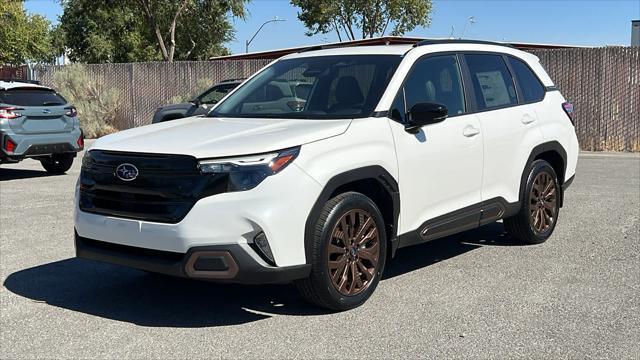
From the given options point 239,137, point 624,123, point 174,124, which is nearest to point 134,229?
point 239,137

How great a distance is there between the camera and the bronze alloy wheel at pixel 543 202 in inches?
266

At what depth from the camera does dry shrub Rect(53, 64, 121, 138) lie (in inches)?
895

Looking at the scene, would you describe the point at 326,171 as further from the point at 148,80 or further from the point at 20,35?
the point at 20,35

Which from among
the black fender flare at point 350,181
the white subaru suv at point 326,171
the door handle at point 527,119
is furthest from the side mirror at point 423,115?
the door handle at point 527,119

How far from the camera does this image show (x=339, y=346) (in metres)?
4.27

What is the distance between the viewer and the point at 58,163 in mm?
13359

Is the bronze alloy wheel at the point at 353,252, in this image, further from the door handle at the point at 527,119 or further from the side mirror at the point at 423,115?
the door handle at the point at 527,119

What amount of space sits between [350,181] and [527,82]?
116 inches

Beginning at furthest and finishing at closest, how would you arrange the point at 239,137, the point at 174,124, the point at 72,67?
the point at 72,67, the point at 174,124, the point at 239,137

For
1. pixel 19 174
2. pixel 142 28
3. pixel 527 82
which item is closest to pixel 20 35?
pixel 142 28

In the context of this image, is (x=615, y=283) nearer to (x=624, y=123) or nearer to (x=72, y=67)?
(x=624, y=123)

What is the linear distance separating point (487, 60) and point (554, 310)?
252 cm

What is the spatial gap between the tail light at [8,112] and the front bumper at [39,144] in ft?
0.89

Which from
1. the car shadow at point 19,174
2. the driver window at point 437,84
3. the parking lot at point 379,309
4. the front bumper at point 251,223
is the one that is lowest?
the car shadow at point 19,174
